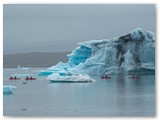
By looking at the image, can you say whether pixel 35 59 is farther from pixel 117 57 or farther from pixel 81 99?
pixel 117 57

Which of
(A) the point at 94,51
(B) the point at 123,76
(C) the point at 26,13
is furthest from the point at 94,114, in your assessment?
(A) the point at 94,51

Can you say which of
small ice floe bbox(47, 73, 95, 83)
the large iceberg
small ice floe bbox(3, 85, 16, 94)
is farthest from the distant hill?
small ice floe bbox(47, 73, 95, 83)

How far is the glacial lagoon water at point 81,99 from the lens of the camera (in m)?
6.25

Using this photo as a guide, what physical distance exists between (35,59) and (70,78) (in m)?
1.60

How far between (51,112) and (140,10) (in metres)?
1.53

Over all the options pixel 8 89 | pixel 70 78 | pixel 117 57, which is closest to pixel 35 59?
pixel 8 89

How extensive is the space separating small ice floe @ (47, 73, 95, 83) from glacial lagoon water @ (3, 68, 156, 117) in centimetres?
10

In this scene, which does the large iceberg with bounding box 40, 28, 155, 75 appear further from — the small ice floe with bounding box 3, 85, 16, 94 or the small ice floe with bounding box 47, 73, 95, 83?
the small ice floe with bounding box 3, 85, 16, 94

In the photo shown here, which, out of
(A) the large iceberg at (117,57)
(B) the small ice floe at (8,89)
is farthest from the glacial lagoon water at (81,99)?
(A) the large iceberg at (117,57)

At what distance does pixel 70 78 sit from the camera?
814 centimetres

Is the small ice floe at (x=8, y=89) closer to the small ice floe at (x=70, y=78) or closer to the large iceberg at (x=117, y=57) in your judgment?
the large iceberg at (x=117, y=57)

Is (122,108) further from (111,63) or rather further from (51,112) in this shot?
(111,63)

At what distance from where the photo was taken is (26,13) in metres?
6.50

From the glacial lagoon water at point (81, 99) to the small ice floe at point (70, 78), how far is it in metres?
0.10
